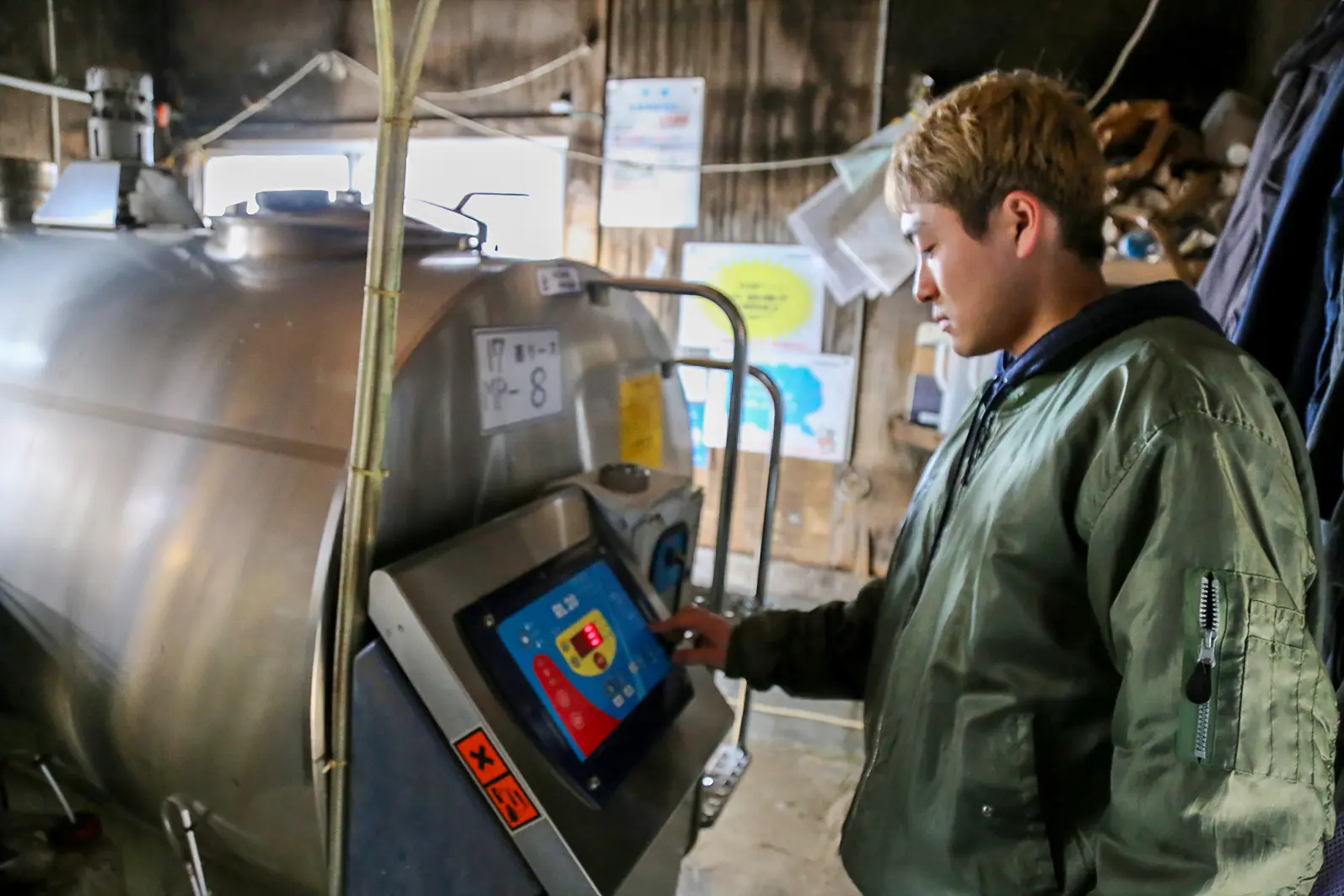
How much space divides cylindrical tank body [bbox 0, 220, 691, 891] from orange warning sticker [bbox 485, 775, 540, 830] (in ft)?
0.60

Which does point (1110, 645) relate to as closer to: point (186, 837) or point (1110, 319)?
point (1110, 319)

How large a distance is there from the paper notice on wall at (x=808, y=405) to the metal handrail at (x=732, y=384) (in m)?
1.08

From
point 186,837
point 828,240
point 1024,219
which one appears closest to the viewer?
point 1024,219

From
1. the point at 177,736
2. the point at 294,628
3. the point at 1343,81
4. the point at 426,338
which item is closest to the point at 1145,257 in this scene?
the point at 1343,81

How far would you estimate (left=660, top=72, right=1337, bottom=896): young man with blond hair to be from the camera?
684 mm

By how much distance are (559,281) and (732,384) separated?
0.91 feet

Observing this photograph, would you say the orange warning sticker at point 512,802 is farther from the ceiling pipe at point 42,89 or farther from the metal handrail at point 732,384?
the ceiling pipe at point 42,89

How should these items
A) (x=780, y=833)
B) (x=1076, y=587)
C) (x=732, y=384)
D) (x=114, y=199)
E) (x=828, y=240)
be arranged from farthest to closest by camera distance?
(x=828, y=240), (x=780, y=833), (x=114, y=199), (x=732, y=384), (x=1076, y=587)

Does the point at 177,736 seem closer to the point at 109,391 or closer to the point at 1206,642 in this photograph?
the point at 109,391

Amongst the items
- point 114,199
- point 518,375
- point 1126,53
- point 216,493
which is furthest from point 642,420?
point 1126,53

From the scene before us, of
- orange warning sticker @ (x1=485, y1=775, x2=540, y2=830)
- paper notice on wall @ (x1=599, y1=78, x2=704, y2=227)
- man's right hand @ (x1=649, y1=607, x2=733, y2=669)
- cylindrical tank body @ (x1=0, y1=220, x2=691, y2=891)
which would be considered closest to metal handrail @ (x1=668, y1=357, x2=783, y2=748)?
man's right hand @ (x1=649, y1=607, x2=733, y2=669)

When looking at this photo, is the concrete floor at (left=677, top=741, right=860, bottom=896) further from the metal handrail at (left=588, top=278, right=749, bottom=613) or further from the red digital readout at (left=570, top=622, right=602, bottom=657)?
the red digital readout at (left=570, top=622, right=602, bottom=657)

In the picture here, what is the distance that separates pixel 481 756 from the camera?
34.9 inches

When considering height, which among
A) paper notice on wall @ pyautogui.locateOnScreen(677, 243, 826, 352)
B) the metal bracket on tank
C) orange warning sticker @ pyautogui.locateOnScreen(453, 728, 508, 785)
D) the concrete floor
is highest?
paper notice on wall @ pyautogui.locateOnScreen(677, 243, 826, 352)
